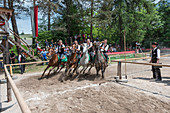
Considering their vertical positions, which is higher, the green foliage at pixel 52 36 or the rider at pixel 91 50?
the green foliage at pixel 52 36

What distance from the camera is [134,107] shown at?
11.4ft

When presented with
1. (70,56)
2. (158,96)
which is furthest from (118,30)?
(158,96)

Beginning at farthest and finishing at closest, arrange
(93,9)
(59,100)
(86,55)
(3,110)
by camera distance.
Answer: (93,9) < (86,55) < (59,100) < (3,110)

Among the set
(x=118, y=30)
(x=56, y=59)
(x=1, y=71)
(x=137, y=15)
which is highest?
(x=137, y=15)

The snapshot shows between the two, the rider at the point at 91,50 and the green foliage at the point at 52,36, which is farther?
the green foliage at the point at 52,36

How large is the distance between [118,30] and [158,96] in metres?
21.3

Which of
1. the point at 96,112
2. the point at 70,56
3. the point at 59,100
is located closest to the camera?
the point at 96,112

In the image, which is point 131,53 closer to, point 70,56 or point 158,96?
point 70,56

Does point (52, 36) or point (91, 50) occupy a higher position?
point (52, 36)

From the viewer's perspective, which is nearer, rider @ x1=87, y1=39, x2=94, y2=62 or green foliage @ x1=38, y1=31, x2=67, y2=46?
rider @ x1=87, y1=39, x2=94, y2=62

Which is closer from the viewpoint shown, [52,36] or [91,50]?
[91,50]

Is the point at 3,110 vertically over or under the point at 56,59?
under

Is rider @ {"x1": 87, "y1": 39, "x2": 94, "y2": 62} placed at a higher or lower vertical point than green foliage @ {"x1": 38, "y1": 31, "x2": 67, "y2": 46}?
lower

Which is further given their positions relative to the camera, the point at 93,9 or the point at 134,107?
the point at 93,9
